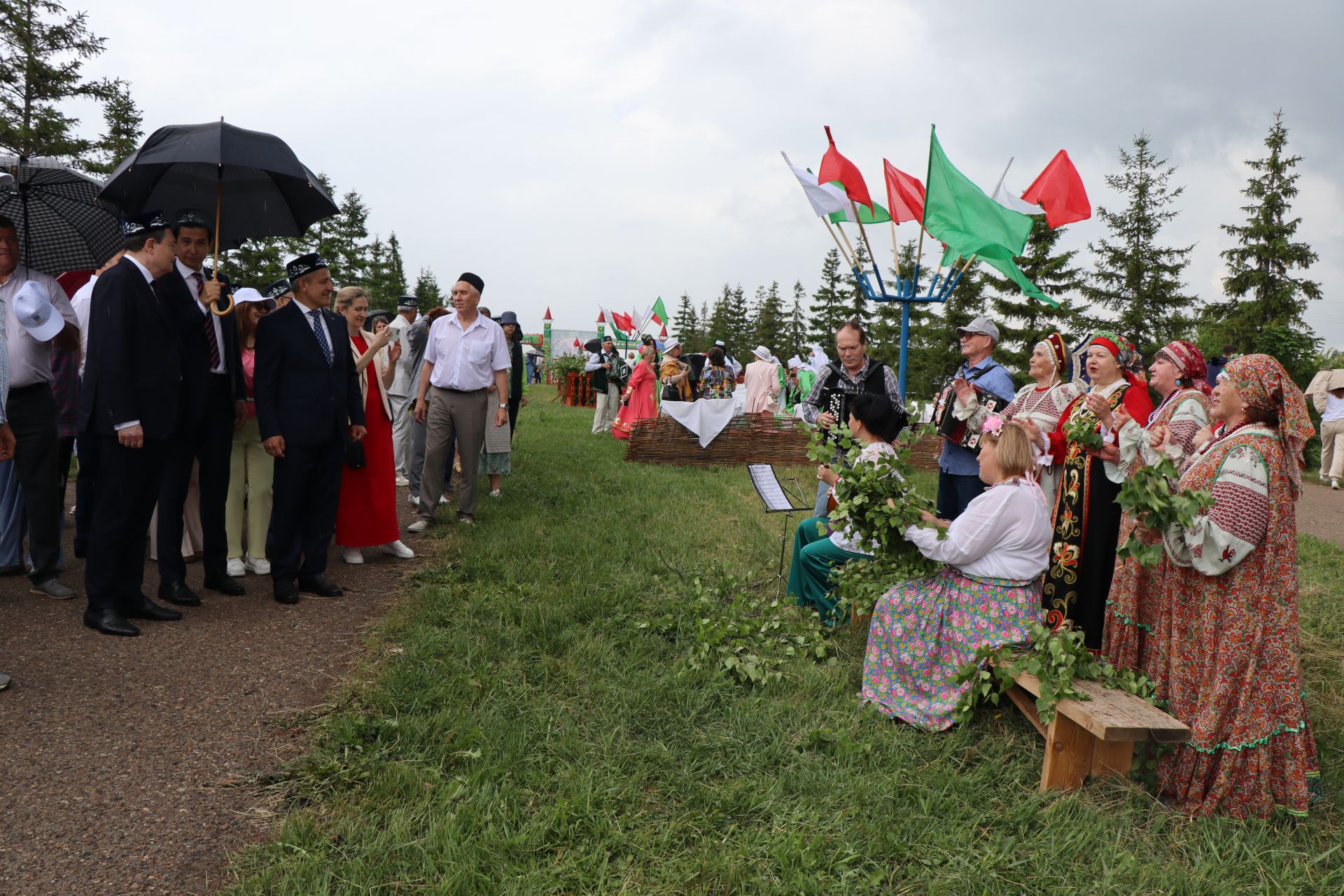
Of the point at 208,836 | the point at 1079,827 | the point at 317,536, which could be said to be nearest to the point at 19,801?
the point at 208,836

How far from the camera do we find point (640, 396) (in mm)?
15359

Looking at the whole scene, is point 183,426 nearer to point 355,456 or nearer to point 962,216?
point 355,456

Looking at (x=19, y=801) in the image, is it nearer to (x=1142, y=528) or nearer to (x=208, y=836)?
(x=208, y=836)

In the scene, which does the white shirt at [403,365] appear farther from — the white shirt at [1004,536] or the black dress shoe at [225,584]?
the white shirt at [1004,536]

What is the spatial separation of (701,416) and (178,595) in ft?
27.2

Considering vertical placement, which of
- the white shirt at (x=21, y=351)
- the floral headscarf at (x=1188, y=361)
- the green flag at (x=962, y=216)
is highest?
the green flag at (x=962, y=216)

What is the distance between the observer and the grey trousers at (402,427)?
9047mm

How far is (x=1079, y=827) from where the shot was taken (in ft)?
9.77

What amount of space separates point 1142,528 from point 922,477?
9.10 m

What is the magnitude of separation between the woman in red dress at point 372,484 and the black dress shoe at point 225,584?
95 centimetres

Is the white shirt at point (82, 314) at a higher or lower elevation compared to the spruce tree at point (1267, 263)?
lower

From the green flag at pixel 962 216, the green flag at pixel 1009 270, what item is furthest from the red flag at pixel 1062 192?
the green flag at pixel 1009 270

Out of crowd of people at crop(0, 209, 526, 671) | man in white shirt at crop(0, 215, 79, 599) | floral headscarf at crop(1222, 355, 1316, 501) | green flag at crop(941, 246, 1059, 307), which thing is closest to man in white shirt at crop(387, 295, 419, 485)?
crowd of people at crop(0, 209, 526, 671)

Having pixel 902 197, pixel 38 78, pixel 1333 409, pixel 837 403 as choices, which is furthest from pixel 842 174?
pixel 38 78
